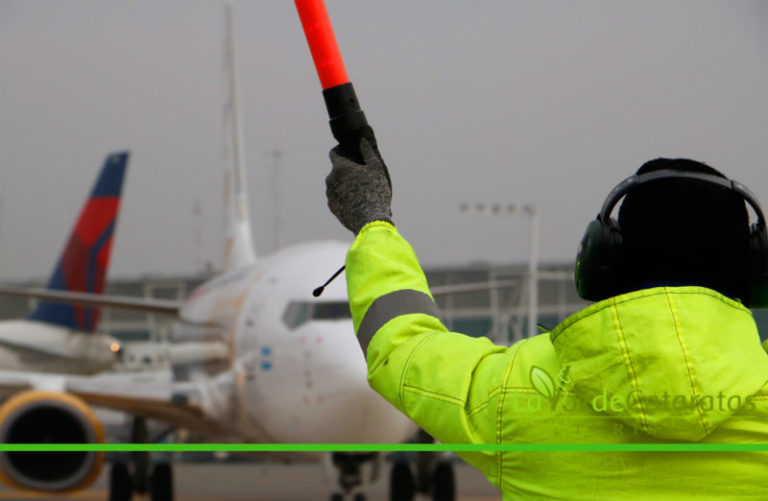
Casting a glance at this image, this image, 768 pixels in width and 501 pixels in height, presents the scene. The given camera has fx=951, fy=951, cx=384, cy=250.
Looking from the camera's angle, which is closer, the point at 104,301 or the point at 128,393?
the point at 104,301

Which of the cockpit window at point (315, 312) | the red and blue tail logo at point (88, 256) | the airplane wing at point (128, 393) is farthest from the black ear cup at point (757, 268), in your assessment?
the red and blue tail logo at point (88, 256)

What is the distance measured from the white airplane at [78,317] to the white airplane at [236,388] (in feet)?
2.29

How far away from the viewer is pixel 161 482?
10.4 m

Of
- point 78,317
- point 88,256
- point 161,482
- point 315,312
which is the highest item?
point 88,256

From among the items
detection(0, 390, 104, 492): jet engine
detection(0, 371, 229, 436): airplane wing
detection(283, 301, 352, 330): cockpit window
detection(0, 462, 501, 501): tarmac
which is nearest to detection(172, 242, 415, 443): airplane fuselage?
detection(283, 301, 352, 330): cockpit window

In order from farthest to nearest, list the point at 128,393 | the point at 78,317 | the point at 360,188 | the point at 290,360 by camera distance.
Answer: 1. the point at 78,317
2. the point at 128,393
3. the point at 290,360
4. the point at 360,188

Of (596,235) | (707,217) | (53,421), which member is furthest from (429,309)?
(53,421)

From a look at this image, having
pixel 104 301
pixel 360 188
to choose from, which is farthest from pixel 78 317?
pixel 360 188

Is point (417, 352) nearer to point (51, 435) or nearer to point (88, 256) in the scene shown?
point (51, 435)

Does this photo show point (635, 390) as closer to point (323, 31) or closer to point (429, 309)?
point (429, 309)

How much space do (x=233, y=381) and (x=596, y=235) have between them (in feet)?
22.6

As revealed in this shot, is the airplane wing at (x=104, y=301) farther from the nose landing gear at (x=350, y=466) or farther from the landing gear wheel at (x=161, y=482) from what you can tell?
the nose landing gear at (x=350, y=466)

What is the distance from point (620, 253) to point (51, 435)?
28.5ft

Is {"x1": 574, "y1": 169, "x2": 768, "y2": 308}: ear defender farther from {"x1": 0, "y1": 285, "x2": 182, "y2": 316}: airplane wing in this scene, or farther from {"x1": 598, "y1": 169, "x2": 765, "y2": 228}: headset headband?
{"x1": 0, "y1": 285, "x2": 182, "y2": 316}: airplane wing
